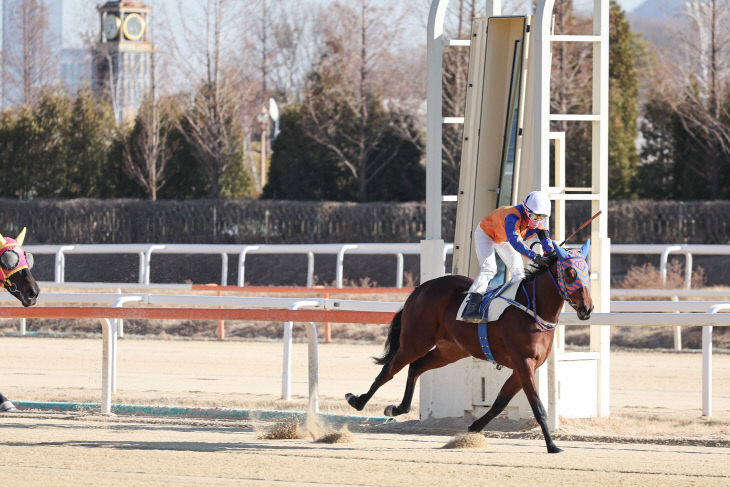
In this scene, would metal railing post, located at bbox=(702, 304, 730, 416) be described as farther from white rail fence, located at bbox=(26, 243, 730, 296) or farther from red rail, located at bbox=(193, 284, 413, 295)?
red rail, located at bbox=(193, 284, 413, 295)

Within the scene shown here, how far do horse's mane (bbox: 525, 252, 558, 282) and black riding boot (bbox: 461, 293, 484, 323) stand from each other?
0.94 feet

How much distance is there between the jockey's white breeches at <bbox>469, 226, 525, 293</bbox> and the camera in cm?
685

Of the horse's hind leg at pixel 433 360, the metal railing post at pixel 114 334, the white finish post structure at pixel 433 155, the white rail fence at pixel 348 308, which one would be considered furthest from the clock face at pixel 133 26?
the horse's hind leg at pixel 433 360

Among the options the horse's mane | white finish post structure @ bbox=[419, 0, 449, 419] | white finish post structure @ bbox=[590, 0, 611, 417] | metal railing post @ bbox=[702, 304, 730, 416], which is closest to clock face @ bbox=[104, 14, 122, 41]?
white finish post structure @ bbox=[419, 0, 449, 419]

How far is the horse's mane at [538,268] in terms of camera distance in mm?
6543

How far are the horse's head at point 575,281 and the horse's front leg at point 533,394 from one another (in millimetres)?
400

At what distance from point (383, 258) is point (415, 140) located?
456 centimetres

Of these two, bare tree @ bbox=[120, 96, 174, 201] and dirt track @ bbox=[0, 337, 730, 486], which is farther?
bare tree @ bbox=[120, 96, 174, 201]

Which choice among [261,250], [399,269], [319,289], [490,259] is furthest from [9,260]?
[399,269]

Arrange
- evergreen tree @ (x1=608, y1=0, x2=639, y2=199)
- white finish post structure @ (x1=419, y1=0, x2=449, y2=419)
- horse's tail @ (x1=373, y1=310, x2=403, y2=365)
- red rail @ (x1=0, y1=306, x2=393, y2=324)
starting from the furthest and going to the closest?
evergreen tree @ (x1=608, y1=0, x2=639, y2=199)
white finish post structure @ (x1=419, y1=0, x2=449, y2=419)
red rail @ (x1=0, y1=306, x2=393, y2=324)
horse's tail @ (x1=373, y1=310, x2=403, y2=365)

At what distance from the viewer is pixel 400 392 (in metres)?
9.80

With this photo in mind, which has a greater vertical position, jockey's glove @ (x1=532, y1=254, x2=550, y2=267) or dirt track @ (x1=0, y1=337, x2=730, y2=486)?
jockey's glove @ (x1=532, y1=254, x2=550, y2=267)

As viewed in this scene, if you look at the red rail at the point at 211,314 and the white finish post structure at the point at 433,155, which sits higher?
the white finish post structure at the point at 433,155

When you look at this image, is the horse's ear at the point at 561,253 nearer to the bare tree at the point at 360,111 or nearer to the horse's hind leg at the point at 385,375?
the horse's hind leg at the point at 385,375
